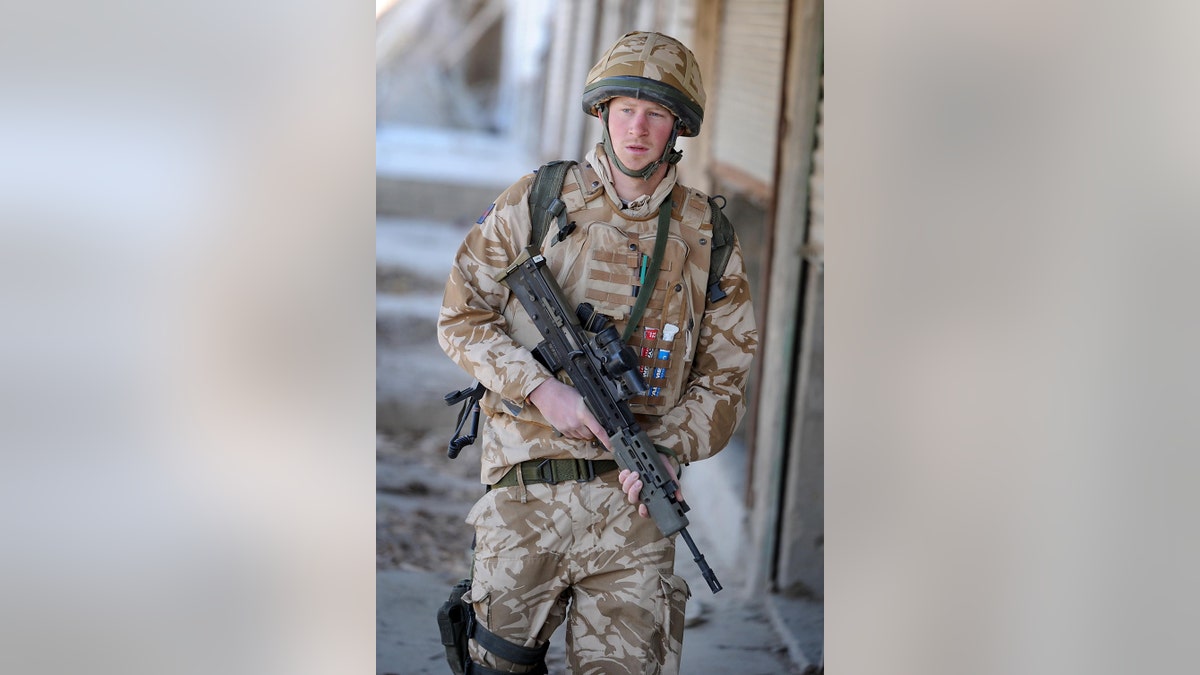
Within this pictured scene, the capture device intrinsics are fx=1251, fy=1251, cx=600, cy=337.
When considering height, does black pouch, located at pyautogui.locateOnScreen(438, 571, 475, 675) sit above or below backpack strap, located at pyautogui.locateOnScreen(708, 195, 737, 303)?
below

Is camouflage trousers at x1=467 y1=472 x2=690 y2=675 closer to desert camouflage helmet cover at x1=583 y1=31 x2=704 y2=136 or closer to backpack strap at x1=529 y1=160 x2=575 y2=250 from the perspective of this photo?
backpack strap at x1=529 y1=160 x2=575 y2=250

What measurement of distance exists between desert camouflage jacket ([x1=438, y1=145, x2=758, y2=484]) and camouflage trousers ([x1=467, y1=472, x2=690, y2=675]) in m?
0.11

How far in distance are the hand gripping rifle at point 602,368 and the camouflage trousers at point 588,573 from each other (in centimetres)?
12

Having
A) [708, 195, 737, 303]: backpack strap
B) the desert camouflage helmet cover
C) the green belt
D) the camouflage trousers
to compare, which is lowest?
the camouflage trousers

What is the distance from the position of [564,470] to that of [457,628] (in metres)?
0.43

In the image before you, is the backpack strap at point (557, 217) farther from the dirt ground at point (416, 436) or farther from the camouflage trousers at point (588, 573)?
the dirt ground at point (416, 436)

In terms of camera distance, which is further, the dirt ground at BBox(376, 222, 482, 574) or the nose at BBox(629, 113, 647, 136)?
the dirt ground at BBox(376, 222, 482, 574)

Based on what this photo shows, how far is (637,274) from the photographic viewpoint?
265 cm

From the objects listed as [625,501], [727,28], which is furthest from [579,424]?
[727,28]

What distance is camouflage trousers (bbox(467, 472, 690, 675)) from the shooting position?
8.64 feet
